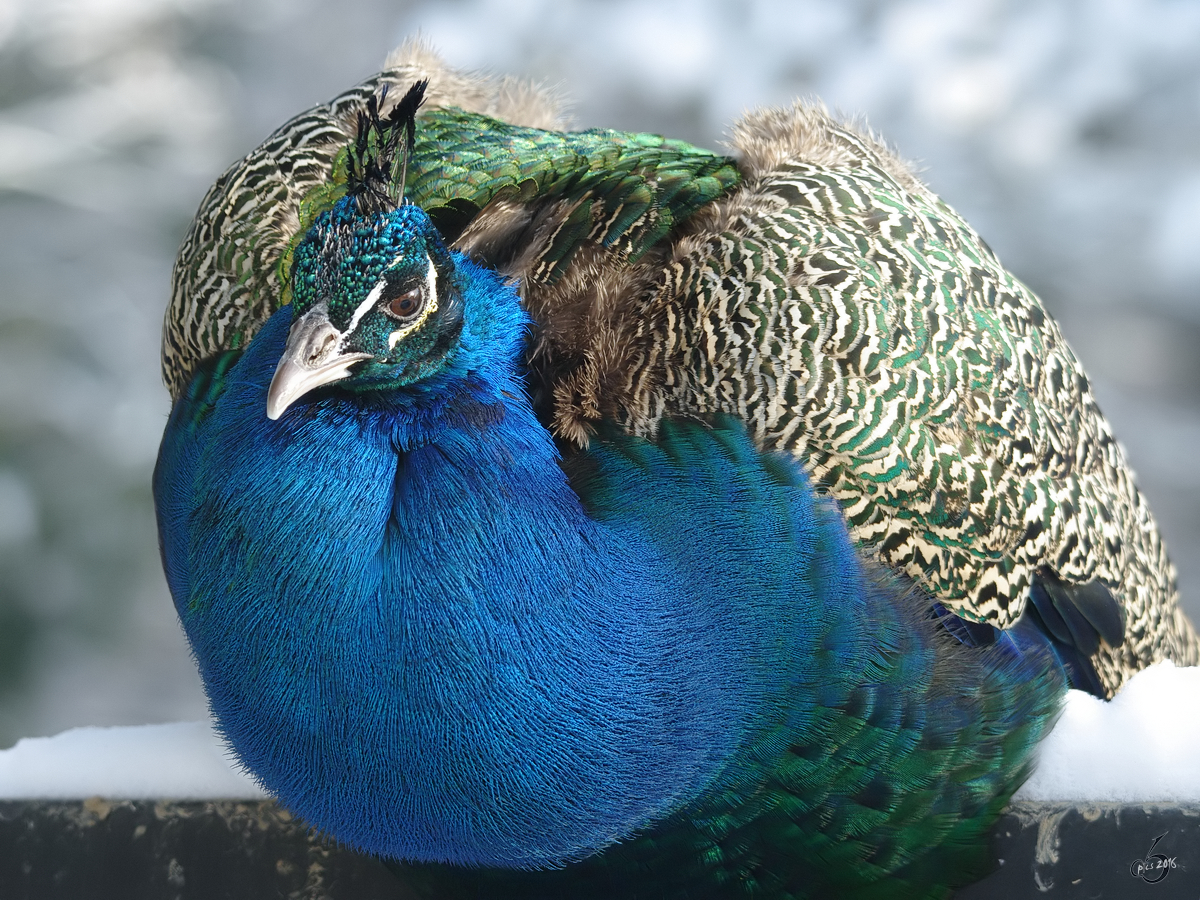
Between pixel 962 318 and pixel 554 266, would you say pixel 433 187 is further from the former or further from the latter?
pixel 962 318

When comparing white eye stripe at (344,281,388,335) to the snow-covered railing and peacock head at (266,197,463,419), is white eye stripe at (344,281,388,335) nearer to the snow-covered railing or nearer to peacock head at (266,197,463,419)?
peacock head at (266,197,463,419)

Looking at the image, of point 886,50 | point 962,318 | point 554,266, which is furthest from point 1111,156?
point 554,266

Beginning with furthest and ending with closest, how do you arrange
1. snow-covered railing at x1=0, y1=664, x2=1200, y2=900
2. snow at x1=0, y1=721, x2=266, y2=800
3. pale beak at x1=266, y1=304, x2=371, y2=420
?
snow at x1=0, y1=721, x2=266, y2=800 < snow-covered railing at x1=0, y1=664, x2=1200, y2=900 < pale beak at x1=266, y1=304, x2=371, y2=420

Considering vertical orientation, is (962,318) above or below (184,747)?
above

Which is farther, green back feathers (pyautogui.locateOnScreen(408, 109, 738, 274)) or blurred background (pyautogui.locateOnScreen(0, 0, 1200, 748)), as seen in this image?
blurred background (pyautogui.locateOnScreen(0, 0, 1200, 748))

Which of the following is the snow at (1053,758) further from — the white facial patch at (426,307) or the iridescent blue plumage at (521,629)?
the white facial patch at (426,307)

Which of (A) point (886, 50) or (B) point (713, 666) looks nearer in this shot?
(B) point (713, 666)

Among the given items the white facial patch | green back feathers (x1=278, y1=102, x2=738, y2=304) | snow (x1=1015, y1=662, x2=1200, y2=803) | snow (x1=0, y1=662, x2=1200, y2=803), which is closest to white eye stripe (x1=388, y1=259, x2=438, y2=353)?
the white facial patch
